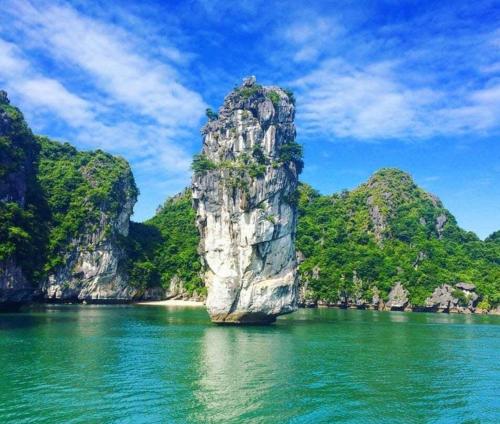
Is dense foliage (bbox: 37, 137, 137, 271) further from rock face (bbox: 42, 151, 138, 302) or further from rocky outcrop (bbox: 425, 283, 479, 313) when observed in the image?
rocky outcrop (bbox: 425, 283, 479, 313)

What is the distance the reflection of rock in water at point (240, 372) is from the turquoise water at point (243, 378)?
2.1 inches

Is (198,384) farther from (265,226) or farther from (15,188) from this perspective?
(15,188)

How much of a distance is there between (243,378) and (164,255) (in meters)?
85.4

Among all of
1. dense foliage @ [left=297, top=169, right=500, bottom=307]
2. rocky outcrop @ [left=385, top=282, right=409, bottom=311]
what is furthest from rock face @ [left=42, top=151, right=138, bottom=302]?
rocky outcrop @ [left=385, top=282, right=409, bottom=311]

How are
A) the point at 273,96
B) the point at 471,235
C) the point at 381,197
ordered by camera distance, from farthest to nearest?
the point at 381,197
the point at 471,235
the point at 273,96

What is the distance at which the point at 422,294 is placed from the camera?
85875 millimetres

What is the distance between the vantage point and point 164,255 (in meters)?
106

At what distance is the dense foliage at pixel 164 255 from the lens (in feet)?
324

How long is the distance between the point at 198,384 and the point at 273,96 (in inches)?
1393

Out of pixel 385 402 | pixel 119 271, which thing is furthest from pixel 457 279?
pixel 385 402

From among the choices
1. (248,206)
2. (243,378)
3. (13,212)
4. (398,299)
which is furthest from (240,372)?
(398,299)

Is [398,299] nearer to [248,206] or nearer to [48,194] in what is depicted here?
[248,206]

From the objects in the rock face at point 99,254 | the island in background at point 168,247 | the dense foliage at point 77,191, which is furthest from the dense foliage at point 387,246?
the dense foliage at point 77,191

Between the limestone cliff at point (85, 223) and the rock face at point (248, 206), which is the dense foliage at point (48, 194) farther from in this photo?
the rock face at point (248, 206)
